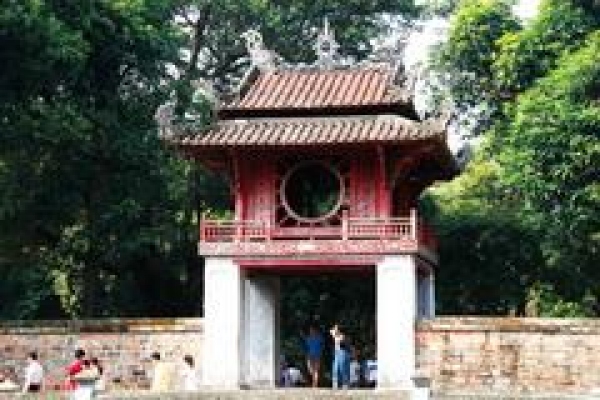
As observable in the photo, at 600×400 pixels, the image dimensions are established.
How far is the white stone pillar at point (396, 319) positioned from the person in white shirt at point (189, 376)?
366cm

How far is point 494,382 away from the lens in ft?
83.4

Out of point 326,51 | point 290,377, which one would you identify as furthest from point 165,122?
point 290,377

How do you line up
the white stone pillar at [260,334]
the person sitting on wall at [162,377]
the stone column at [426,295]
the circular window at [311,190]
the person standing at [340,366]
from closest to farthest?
the person sitting on wall at [162,377] → the person standing at [340,366] → the white stone pillar at [260,334] → the circular window at [311,190] → the stone column at [426,295]

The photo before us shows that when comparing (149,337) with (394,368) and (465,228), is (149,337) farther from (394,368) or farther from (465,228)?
(465,228)

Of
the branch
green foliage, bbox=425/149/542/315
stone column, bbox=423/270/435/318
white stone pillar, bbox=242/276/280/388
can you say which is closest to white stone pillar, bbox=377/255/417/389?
white stone pillar, bbox=242/276/280/388

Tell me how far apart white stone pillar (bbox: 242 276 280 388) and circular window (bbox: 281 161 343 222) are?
1845 mm

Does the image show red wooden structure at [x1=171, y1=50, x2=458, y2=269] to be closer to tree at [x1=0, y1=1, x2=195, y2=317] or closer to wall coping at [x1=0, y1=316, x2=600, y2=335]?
wall coping at [x1=0, y1=316, x2=600, y2=335]

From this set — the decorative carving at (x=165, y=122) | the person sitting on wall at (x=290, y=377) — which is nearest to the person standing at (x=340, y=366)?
the person sitting on wall at (x=290, y=377)

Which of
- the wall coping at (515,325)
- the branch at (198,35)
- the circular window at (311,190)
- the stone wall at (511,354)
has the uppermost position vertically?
the branch at (198,35)

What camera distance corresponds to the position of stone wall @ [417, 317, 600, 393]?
82.5ft

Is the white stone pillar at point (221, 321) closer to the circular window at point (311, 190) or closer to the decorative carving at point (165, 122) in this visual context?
the circular window at point (311, 190)

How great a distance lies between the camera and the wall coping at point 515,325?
991 inches

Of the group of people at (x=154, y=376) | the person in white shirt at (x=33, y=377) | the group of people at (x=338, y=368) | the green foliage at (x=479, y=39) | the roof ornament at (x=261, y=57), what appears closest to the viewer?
the group of people at (x=154, y=376)

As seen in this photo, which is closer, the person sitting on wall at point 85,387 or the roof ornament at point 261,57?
the person sitting on wall at point 85,387
